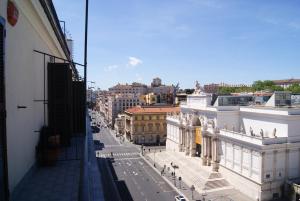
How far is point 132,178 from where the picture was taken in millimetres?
48469

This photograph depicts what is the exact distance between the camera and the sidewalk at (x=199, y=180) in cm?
3947

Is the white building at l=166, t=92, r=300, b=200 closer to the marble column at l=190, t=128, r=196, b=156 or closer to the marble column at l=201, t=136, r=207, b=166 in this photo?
the marble column at l=201, t=136, r=207, b=166

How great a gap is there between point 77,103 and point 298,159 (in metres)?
34.2

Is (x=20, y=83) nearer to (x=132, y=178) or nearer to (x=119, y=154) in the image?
(x=132, y=178)

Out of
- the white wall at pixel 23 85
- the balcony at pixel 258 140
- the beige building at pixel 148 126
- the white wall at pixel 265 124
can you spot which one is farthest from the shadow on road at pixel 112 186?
the white wall at pixel 23 85

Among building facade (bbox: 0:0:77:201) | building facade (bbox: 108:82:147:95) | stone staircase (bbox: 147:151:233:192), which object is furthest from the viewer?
building facade (bbox: 108:82:147:95)

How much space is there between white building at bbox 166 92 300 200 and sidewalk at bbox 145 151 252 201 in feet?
4.09

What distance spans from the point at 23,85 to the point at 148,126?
73.9 metres

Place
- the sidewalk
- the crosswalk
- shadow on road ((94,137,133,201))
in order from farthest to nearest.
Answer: the crosswalk → the sidewalk → shadow on road ((94,137,133,201))

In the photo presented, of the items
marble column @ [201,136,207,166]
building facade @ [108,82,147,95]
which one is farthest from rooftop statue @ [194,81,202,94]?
building facade @ [108,82,147,95]

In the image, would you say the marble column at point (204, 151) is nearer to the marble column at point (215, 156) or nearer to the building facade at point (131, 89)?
the marble column at point (215, 156)

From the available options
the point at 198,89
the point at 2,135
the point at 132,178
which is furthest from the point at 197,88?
the point at 2,135

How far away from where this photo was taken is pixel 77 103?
15789mm

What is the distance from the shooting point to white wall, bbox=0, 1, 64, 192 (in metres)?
6.88
